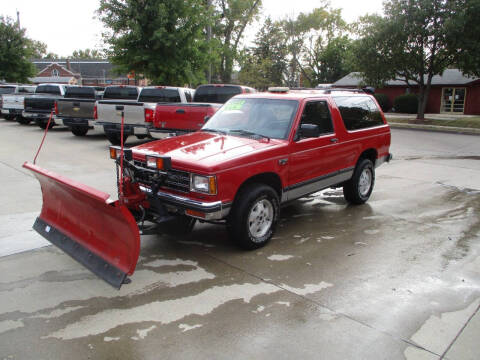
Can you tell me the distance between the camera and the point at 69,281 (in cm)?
432

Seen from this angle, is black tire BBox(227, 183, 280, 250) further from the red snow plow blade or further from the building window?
the building window

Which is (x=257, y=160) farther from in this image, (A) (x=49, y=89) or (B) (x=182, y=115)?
(A) (x=49, y=89)

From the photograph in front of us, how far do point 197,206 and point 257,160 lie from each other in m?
0.92

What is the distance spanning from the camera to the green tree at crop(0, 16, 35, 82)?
Result: 31.9m

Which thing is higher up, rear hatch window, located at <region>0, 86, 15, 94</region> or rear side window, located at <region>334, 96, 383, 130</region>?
rear hatch window, located at <region>0, 86, 15, 94</region>

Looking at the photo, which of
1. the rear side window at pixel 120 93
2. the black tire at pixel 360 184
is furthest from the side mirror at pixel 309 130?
the rear side window at pixel 120 93

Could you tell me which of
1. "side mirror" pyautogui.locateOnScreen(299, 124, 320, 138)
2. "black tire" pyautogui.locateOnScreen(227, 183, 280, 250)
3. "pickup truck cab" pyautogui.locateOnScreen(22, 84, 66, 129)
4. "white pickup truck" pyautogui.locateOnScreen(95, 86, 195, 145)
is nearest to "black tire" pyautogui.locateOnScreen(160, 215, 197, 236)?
"black tire" pyautogui.locateOnScreen(227, 183, 280, 250)

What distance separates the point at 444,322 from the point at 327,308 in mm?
999

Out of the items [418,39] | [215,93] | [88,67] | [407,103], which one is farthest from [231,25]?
[88,67]

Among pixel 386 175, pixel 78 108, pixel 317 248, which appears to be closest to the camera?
pixel 317 248

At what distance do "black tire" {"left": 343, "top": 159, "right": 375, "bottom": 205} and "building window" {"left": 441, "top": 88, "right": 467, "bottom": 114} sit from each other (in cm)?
3301

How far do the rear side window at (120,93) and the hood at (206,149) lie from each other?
10.9m

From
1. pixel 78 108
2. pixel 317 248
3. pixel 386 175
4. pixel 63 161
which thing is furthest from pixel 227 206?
pixel 78 108

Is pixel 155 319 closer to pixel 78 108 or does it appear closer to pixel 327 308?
pixel 327 308
